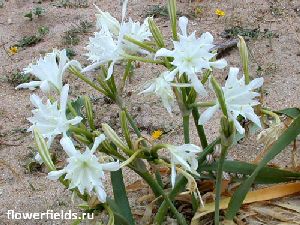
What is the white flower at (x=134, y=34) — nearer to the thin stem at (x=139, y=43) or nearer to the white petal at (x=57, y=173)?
the thin stem at (x=139, y=43)

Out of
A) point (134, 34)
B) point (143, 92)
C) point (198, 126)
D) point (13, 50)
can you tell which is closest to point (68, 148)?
point (143, 92)

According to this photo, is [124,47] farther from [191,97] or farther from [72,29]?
[72,29]

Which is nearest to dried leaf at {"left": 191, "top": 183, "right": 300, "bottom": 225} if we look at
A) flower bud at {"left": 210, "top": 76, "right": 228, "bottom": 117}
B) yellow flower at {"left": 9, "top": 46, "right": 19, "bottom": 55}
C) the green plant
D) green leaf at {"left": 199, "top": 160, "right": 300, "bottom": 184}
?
green leaf at {"left": 199, "top": 160, "right": 300, "bottom": 184}

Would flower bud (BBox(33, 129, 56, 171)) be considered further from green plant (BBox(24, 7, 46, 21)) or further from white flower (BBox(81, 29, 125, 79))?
green plant (BBox(24, 7, 46, 21))

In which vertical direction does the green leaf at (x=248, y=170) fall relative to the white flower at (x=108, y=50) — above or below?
below

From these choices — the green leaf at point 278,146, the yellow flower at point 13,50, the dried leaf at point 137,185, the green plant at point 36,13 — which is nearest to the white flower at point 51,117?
the green leaf at point 278,146

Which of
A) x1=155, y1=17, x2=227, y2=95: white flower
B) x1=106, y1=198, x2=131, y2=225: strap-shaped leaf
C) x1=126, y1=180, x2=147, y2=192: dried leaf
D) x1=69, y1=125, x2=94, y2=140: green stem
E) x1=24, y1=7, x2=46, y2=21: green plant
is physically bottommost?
x1=126, y1=180, x2=147, y2=192: dried leaf

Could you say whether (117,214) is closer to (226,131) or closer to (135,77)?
(226,131)

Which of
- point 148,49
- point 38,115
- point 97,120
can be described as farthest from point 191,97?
point 97,120
